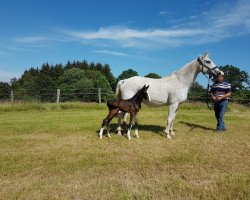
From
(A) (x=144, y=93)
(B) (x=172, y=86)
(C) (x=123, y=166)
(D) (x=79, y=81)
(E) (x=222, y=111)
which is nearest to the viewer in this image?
(C) (x=123, y=166)

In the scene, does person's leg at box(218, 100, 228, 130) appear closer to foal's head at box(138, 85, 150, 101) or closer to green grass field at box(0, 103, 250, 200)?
green grass field at box(0, 103, 250, 200)

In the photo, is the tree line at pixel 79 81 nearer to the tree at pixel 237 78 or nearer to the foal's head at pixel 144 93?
the tree at pixel 237 78

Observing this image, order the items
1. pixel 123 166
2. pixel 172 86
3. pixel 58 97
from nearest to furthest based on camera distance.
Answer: pixel 123 166
pixel 172 86
pixel 58 97

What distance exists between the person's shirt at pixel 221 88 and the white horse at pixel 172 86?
1156mm

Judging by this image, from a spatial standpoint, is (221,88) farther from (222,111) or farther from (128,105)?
(128,105)

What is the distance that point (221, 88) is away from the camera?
35.4 feet

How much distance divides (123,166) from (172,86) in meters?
4.18

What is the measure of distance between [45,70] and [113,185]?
9412cm

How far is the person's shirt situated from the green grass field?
157cm

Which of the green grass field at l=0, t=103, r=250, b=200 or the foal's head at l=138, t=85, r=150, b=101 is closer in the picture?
the green grass field at l=0, t=103, r=250, b=200

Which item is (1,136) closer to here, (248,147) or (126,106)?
(126,106)

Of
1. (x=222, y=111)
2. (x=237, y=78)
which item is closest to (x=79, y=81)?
(x=237, y=78)

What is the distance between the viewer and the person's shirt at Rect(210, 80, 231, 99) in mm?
10766

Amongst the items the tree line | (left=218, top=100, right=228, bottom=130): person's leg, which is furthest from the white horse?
the tree line
